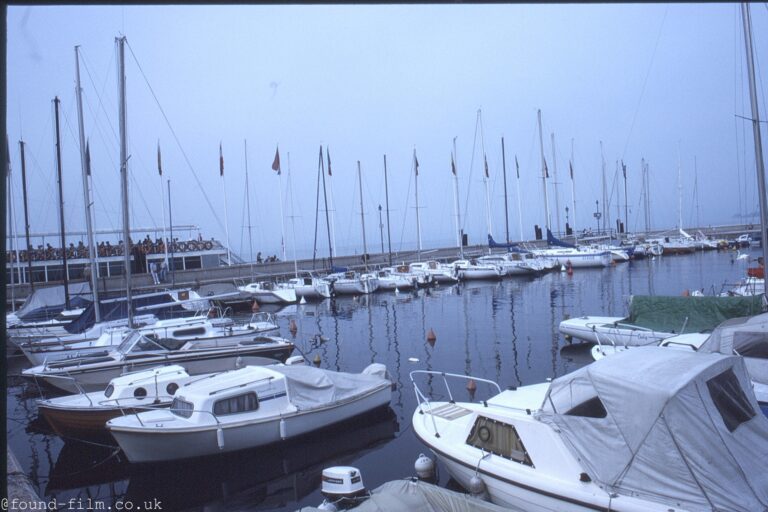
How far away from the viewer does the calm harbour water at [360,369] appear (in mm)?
12164

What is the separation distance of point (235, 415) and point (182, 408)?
1.30 meters

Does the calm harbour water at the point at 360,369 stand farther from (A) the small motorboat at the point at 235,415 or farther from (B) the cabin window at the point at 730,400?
(B) the cabin window at the point at 730,400

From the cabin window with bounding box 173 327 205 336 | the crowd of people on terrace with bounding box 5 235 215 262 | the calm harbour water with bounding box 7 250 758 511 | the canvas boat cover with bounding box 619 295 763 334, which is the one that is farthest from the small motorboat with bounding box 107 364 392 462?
the crowd of people on terrace with bounding box 5 235 215 262

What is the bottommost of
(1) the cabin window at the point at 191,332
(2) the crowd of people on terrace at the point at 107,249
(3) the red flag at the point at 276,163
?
(1) the cabin window at the point at 191,332

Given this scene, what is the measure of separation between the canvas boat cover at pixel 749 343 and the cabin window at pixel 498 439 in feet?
23.0

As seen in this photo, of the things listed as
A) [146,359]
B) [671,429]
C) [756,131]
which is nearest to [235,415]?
[146,359]

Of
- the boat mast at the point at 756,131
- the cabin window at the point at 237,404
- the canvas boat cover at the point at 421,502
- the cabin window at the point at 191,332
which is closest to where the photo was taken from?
the canvas boat cover at the point at 421,502

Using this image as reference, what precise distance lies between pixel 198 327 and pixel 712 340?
62.2 feet

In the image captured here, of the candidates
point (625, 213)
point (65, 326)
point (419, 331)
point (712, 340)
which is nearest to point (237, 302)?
point (65, 326)

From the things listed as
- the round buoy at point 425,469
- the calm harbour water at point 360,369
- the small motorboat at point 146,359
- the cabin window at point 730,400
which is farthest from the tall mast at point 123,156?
the cabin window at point 730,400

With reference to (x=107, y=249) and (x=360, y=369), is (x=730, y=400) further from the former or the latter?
(x=107, y=249)

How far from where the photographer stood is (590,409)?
28.5ft

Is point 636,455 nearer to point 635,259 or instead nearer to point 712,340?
point 712,340

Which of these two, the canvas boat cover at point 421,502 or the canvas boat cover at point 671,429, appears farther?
the canvas boat cover at point 421,502
